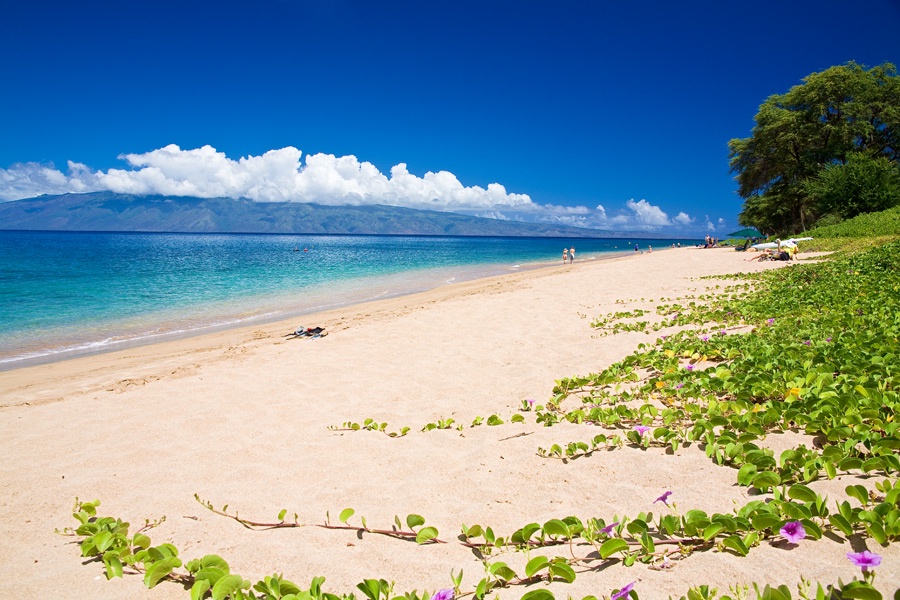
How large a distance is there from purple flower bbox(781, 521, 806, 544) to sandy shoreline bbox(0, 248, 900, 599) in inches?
2.1

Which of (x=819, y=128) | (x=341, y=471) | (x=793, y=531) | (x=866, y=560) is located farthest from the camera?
(x=819, y=128)

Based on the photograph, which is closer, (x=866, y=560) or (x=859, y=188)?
(x=866, y=560)

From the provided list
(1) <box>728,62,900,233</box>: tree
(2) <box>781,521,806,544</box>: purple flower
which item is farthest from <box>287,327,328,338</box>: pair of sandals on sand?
(1) <box>728,62,900,233</box>: tree

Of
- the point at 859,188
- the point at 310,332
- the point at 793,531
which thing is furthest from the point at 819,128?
the point at 793,531

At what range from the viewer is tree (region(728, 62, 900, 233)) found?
36000mm

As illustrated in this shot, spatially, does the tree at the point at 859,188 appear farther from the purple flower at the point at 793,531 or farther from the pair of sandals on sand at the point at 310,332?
the purple flower at the point at 793,531

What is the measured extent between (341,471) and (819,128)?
47.1 metres

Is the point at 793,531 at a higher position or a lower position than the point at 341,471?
higher

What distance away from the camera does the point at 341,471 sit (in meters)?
3.94

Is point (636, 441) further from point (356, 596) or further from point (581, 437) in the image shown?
point (356, 596)

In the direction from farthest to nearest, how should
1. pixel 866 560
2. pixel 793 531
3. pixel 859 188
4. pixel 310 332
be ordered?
pixel 859 188
pixel 310 332
pixel 793 531
pixel 866 560

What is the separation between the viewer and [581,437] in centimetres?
400

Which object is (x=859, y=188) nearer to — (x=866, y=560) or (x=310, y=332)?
(x=310, y=332)

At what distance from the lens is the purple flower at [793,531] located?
2078 mm
